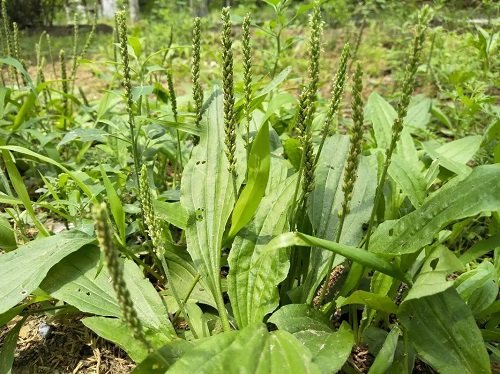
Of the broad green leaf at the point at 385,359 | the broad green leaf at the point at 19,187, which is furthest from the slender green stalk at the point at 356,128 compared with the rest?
the broad green leaf at the point at 19,187

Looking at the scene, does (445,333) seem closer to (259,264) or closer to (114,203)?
(259,264)

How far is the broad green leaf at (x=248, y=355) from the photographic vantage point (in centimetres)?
98

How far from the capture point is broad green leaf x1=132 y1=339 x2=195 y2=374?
102 cm

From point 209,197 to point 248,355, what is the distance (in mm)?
711

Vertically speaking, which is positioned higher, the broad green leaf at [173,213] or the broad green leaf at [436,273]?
the broad green leaf at [436,273]

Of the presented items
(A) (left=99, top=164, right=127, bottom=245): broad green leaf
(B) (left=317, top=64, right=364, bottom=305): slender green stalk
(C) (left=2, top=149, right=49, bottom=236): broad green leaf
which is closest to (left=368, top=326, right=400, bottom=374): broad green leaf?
(B) (left=317, top=64, right=364, bottom=305): slender green stalk

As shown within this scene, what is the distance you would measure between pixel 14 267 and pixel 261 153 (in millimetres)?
852

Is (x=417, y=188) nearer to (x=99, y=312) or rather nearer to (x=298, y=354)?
(x=298, y=354)

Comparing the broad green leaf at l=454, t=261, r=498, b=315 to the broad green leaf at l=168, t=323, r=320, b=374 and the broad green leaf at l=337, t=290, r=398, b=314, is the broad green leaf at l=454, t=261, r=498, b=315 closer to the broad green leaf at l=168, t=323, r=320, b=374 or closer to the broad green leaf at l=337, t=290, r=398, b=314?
the broad green leaf at l=337, t=290, r=398, b=314

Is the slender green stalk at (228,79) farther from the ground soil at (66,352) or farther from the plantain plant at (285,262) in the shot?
the ground soil at (66,352)

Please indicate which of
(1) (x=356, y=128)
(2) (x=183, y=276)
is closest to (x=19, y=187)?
(2) (x=183, y=276)

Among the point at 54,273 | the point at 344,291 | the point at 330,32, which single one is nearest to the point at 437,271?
the point at 344,291

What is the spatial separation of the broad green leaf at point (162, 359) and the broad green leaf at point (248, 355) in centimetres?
7

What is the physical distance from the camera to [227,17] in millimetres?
1212
